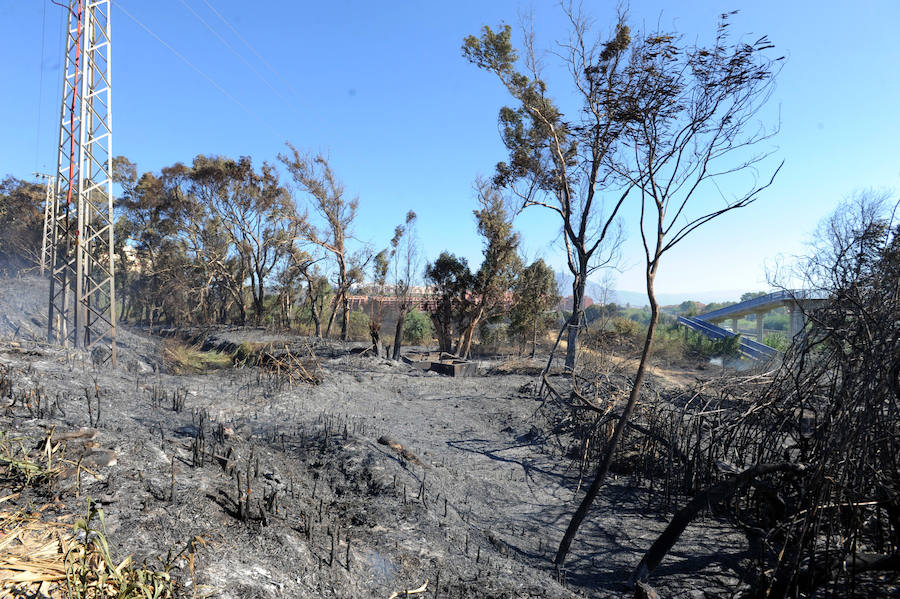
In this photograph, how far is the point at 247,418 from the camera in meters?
7.17

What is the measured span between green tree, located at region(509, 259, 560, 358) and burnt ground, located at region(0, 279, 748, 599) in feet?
34.3

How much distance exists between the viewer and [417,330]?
24.4 metres

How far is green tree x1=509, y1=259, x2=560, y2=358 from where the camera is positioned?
18.7 m

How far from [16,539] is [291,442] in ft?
12.3

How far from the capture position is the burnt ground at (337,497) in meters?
2.85

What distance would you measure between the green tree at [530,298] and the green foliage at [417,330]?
5.70 metres

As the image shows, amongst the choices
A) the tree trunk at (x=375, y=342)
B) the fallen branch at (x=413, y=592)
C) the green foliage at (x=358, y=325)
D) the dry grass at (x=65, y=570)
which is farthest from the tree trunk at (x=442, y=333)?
the dry grass at (x=65, y=570)

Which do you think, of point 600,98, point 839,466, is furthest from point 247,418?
point 839,466

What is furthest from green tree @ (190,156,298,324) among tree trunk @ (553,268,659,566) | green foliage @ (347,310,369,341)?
tree trunk @ (553,268,659,566)

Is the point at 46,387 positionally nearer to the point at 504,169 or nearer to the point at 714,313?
the point at 504,169

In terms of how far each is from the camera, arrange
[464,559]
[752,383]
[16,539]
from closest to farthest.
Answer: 1. [16,539]
2. [464,559]
3. [752,383]

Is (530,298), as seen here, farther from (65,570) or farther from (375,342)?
(65,570)

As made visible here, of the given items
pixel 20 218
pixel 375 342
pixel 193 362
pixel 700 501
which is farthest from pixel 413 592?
pixel 20 218

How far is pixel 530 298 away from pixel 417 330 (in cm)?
771
